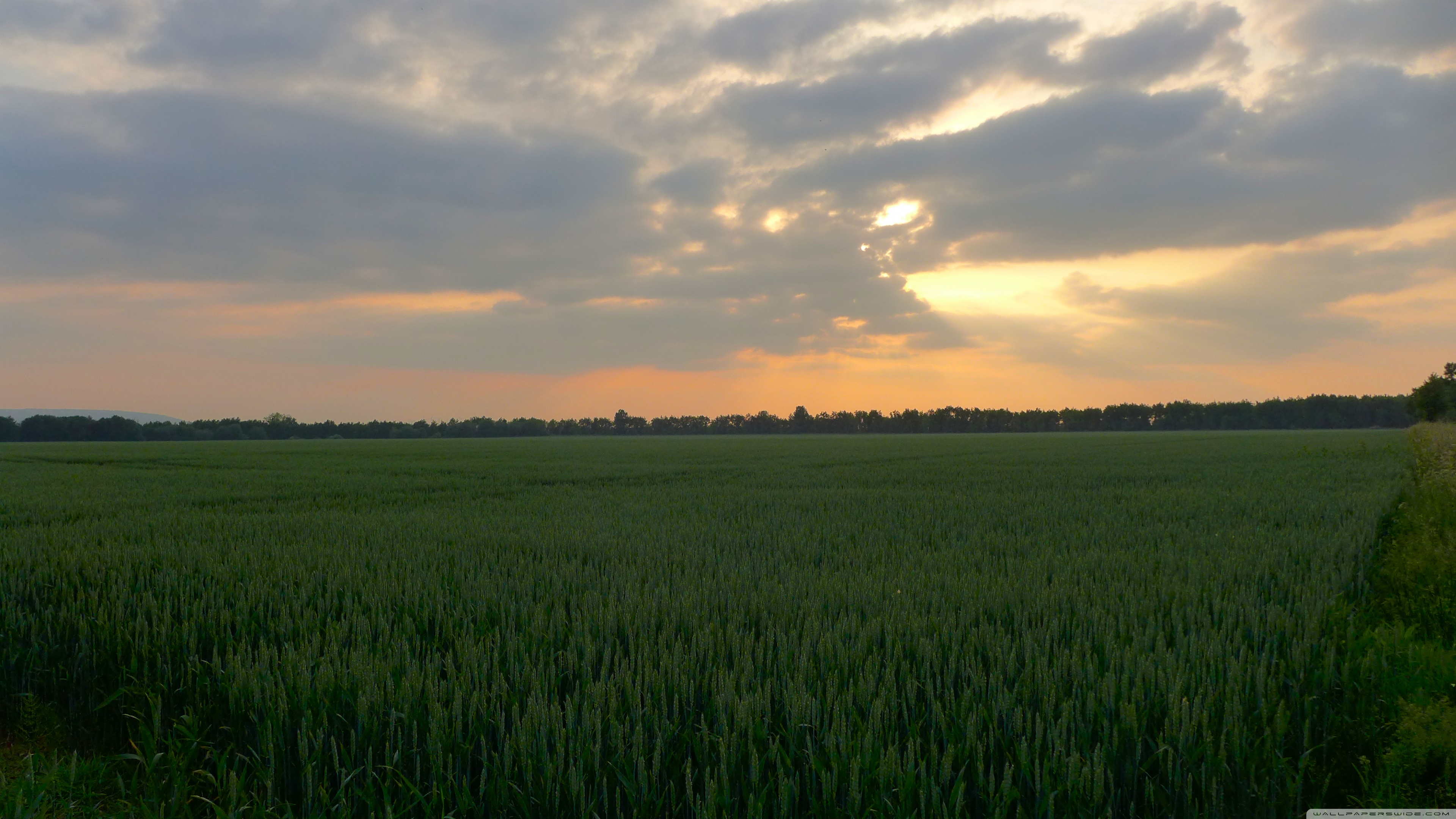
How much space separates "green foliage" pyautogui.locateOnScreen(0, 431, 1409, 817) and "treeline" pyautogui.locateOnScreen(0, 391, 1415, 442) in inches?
4386

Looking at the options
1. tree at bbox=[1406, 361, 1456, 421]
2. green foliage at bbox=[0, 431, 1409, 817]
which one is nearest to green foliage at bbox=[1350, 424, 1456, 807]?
green foliage at bbox=[0, 431, 1409, 817]

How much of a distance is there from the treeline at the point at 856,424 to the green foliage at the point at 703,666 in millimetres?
111404

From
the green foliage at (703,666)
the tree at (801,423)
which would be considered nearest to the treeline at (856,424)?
the tree at (801,423)

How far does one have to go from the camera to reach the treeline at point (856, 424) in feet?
349

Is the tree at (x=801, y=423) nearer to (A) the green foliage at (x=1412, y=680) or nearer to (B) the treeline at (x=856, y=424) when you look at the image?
(B) the treeline at (x=856, y=424)

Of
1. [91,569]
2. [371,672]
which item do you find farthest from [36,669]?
[371,672]

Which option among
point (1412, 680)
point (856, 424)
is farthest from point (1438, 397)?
point (1412, 680)

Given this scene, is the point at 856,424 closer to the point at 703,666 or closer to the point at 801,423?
the point at 801,423

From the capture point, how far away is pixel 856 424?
509 feet

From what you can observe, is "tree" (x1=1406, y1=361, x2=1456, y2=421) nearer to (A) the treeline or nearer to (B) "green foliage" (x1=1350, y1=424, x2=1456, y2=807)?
(A) the treeline

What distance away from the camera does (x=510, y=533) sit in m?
10.5

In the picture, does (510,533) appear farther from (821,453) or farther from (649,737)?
(821,453)

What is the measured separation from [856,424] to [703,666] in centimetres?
15325

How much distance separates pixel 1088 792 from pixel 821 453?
42869 millimetres
